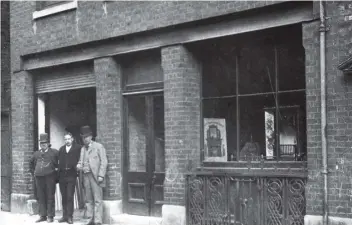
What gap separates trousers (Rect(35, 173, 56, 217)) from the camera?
12984 millimetres

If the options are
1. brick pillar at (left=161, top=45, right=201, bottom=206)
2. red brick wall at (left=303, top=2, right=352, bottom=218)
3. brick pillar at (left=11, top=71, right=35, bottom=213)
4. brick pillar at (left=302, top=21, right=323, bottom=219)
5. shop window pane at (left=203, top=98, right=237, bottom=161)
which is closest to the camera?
red brick wall at (left=303, top=2, right=352, bottom=218)

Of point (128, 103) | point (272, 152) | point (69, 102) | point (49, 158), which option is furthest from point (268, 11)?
point (69, 102)

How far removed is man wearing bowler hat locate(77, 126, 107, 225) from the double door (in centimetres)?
66

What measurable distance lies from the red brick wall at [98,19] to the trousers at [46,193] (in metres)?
2.92

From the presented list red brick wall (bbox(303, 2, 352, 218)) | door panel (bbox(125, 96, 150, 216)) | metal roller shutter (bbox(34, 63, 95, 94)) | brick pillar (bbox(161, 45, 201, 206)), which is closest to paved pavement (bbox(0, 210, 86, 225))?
door panel (bbox(125, 96, 150, 216))

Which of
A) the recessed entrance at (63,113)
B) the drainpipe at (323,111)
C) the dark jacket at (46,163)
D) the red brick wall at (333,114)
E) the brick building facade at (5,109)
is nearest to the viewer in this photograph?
the red brick wall at (333,114)

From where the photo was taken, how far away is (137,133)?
41.0 feet

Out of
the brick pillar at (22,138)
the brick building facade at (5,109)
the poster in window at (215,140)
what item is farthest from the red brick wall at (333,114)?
the brick building facade at (5,109)

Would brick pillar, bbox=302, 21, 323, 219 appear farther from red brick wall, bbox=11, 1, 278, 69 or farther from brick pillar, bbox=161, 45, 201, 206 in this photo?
brick pillar, bbox=161, 45, 201, 206

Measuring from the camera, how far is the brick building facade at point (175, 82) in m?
9.08

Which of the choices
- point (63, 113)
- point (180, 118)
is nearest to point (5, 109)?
point (63, 113)

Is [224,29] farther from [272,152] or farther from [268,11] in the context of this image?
[272,152]

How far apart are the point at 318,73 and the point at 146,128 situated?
423cm

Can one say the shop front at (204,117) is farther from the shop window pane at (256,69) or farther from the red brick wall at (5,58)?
the red brick wall at (5,58)
